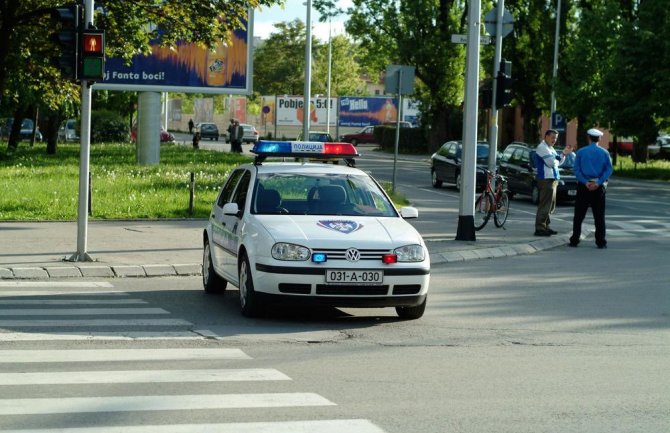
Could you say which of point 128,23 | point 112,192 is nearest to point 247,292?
point 112,192

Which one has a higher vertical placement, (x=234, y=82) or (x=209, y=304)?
(x=234, y=82)

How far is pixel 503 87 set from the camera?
2231 cm

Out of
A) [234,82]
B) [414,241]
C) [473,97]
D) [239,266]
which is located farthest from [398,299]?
[234,82]

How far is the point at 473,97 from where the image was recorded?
19.5 meters

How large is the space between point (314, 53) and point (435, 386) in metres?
123

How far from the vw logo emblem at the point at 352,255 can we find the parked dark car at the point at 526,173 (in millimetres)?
21454

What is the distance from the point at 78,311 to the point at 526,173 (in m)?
23.1

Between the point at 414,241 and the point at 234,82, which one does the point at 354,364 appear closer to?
the point at 414,241

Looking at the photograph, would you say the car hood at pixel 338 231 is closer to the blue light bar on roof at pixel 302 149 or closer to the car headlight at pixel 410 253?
the car headlight at pixel 410 253

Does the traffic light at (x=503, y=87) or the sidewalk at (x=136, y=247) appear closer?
the sidewalk at (x=136, y=247)

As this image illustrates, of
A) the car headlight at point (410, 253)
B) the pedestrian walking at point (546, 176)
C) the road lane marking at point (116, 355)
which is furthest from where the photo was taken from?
the pedestrian walking at point (546, 176)

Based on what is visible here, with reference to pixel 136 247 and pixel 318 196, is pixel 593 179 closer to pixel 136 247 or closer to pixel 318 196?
pixel 136 247

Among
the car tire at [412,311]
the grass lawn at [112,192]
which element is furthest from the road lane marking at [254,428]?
the grass lawn at [112,192]

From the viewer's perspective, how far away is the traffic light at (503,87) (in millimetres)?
22217
